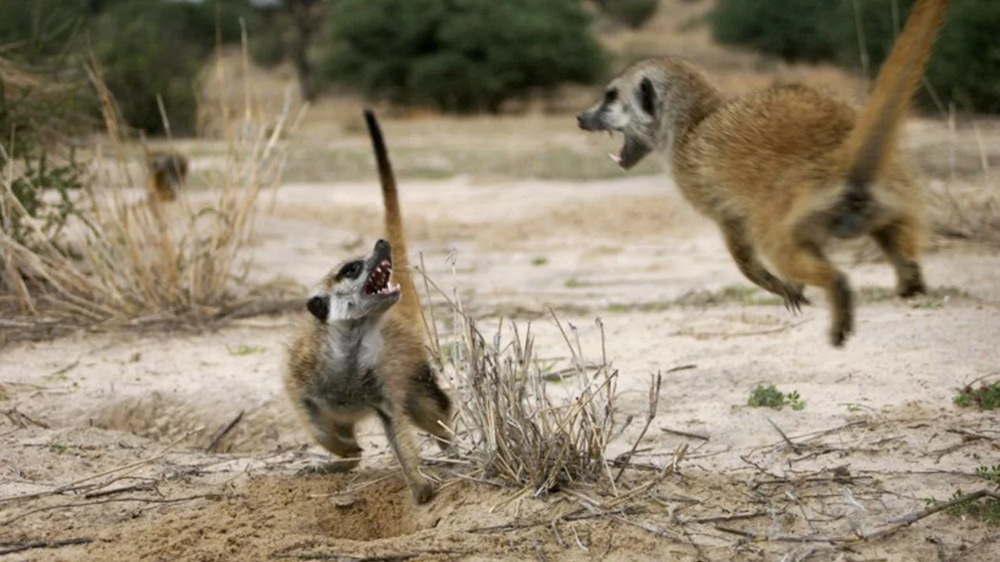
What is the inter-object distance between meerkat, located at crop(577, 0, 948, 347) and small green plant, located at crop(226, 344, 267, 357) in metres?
2.89

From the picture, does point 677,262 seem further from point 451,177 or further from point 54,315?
point 451,177

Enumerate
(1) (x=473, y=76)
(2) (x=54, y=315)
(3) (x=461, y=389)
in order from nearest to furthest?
(3) (x=461, y=389)
(2) (x=54, y=315)
(1) (x=473, y=76)

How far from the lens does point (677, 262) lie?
9930mm

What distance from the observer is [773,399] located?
5648 mm

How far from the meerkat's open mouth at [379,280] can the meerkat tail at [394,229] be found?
0.44 m

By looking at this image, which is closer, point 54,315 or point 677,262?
point 54,315

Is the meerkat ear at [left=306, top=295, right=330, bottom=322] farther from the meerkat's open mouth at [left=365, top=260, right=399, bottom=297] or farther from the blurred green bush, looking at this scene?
the blurred green bush

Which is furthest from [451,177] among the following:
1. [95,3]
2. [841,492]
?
[95,3]

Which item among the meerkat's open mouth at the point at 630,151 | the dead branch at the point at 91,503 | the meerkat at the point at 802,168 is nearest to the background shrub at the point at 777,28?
the meerkat's open mouth at the point at 630,151

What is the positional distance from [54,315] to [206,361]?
4.23 feet

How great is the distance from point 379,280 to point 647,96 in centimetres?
147

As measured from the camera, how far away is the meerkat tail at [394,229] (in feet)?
18.9

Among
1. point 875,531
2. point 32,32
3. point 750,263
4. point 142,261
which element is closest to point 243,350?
point 142,261

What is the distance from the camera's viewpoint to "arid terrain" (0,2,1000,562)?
4.35 m
